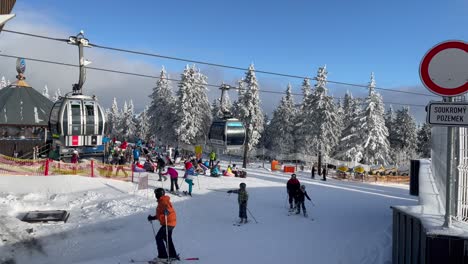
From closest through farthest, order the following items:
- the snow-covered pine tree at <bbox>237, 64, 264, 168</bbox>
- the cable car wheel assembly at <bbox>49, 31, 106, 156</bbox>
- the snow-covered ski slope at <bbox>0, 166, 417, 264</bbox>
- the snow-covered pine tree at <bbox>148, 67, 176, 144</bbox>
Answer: the snow-covered ski slope at <bbox>0, 166, 417, 264</bbox>
the cable car wheel assembly at <bbox>49, 31, 106, 156</bbox>
the snow-covered pine tree at <bbox>237, 64, 264, 168</bbox>
the snow-covered pine tree at <bbox>148, 67, 176, 144</bbox>

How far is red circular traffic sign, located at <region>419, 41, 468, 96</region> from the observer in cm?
431

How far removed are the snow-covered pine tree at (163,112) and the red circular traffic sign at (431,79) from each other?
47591 mm

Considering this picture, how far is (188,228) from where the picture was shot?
11898mm

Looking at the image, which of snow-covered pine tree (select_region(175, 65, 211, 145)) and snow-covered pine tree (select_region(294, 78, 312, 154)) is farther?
snow-covered pine tree (select_region(294, 78, 312, 154))

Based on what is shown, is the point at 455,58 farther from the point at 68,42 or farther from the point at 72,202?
the point at 72,202

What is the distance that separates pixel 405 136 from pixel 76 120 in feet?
214

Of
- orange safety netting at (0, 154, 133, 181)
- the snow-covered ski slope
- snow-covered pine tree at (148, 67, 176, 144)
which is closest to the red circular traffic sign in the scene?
the snow-covered ski slope

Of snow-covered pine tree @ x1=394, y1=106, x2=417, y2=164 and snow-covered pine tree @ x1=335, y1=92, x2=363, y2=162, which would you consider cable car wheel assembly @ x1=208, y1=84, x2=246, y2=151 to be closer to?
snow-covered pine tree @ x1=335, y1=92, x2=363, y2=162

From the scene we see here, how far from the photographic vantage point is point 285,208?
1580 cm

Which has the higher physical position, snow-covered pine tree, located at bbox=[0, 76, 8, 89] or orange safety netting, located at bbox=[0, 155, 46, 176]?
snow-covered pine tree, located at bbox=[0, 76, 8, 89]

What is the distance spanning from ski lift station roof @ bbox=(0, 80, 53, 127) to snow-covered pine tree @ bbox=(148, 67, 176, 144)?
2024 centimetres

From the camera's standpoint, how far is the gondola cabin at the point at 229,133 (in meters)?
24.0

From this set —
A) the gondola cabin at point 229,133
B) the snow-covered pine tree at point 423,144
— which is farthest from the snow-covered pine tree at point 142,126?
the gondola cabin at point 229,133

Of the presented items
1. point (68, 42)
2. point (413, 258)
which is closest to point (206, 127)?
point (68, 42)
